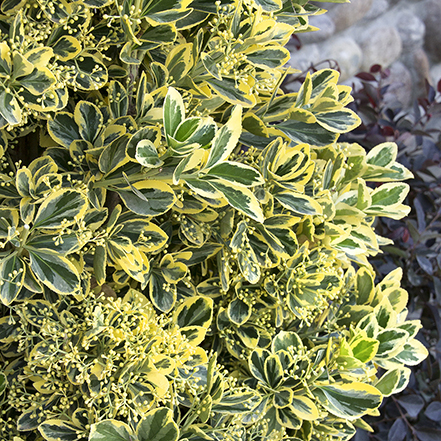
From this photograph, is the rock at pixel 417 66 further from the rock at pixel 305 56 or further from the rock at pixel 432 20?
the rock at pixel 305 56

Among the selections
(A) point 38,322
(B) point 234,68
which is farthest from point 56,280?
(B) point 234,68

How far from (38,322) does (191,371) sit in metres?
0.20

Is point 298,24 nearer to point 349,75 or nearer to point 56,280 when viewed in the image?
point 56,280

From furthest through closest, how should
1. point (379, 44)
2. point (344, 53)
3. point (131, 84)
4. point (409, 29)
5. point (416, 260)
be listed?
point (409, 29) → point (379, 44) → point (344, 53) → point (416, 260) → point (131, 84)

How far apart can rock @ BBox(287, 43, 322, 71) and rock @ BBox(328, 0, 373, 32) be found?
190mm

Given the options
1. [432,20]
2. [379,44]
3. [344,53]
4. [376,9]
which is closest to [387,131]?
[344,53]

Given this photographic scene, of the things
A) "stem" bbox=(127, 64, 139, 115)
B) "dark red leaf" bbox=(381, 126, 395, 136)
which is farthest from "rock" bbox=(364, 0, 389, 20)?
"stem" bbox=(127, 64, 139, 115)

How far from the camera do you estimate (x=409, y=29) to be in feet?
9.14

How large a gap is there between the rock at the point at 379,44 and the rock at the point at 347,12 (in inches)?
5.4

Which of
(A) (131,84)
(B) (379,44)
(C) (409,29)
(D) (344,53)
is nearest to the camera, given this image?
(A) (131,84)

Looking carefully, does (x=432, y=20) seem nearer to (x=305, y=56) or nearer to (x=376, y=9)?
(x=376, y=9)

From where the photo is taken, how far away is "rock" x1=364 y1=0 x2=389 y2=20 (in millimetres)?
2667

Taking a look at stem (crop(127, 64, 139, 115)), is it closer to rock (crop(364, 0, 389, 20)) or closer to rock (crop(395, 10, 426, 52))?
rock (crop(364, 0, 389, 20))

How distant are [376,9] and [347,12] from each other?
291 millimetres
